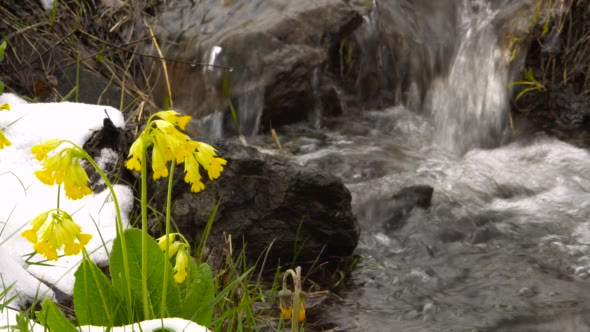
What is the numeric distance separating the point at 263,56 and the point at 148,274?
11.8ft

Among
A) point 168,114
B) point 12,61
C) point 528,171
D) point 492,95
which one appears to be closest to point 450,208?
point 528,171

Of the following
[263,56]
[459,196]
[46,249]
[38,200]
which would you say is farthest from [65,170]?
[263,56]

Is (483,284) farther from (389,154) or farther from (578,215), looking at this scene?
(389,154)

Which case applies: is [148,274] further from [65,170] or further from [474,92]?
[474,92]

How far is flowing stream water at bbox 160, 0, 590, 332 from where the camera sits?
3.17 meters

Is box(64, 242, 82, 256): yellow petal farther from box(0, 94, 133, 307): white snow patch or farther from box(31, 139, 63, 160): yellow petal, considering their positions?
box(0, 94, 133, 307): white snow patch

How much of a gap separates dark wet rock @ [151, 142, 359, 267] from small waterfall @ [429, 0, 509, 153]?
2.15 m

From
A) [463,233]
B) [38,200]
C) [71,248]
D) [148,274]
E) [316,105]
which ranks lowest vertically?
[463,233]

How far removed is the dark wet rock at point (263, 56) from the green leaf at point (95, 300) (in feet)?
11.4

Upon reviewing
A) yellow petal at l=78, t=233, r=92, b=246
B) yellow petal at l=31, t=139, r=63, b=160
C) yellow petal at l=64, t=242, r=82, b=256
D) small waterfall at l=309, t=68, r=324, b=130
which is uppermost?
yellow petal at l=31, t=139, r=63, b=160

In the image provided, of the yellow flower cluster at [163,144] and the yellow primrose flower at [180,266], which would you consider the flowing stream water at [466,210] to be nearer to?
the yellow primrose flower at [180,266]

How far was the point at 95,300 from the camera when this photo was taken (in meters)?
1.84

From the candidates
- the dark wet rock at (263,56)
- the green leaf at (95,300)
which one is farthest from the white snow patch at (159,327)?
the dark wet rock at (263,56)

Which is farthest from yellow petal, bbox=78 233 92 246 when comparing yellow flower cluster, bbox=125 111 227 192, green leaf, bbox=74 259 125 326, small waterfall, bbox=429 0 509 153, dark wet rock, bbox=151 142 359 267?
small waterfall, bbox=429 0 509 153
